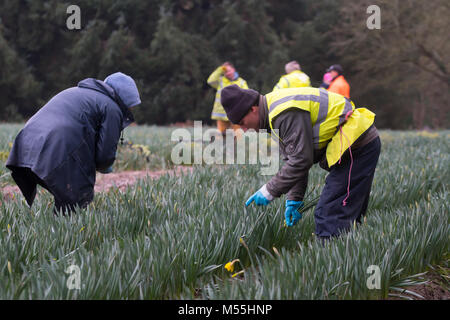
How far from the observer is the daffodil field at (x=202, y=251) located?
188cm

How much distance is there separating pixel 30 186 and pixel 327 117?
7.14ft

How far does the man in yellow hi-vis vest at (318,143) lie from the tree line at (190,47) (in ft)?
48.8

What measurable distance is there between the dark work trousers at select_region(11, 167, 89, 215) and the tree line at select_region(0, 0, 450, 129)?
48.5ft

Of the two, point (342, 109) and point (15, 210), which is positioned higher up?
point (342, 109)

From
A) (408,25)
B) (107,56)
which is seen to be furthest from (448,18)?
(107,56)

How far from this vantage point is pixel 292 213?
2.88 m
